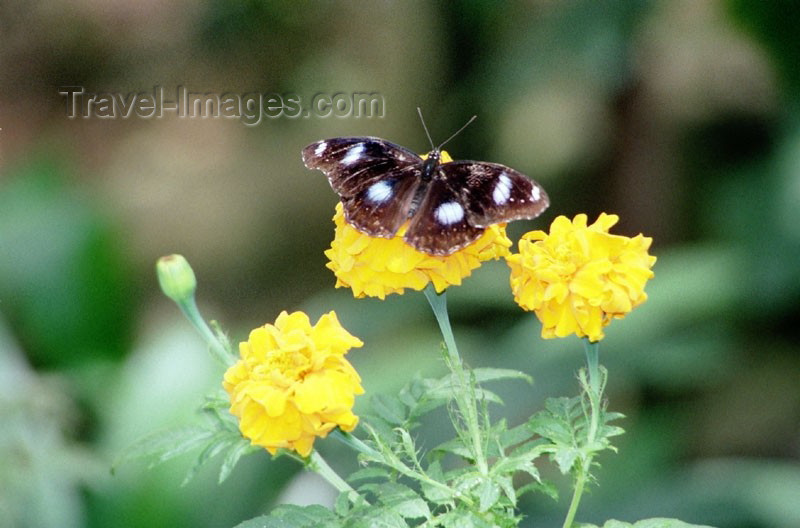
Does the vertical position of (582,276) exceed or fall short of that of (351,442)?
it exceeds it

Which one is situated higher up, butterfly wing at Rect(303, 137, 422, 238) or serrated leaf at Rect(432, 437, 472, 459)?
butterfly wing at Rect(303, 137, 422, 238)

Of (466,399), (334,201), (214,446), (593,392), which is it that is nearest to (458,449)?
(466,399)

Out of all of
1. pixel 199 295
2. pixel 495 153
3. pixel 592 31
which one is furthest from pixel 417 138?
pixel 592 31

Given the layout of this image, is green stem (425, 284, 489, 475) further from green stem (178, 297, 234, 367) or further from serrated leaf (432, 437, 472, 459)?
green stem (178, 297, 234, 367)

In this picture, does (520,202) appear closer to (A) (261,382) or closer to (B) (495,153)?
(A) (261,382)

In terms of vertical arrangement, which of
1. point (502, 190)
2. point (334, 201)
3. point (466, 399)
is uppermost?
point (334, 201)

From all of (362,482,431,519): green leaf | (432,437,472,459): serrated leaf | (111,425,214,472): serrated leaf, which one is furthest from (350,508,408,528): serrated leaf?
(111,425,214,472): serrated leaf

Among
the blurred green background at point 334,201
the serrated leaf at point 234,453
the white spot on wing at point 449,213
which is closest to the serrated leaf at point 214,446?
the serrated leaf at point 234,453

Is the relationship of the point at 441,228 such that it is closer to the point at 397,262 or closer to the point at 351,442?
the point at 397,262
